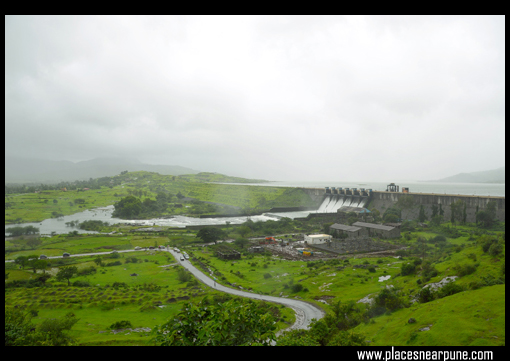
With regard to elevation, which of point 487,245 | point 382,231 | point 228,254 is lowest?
point 228,254

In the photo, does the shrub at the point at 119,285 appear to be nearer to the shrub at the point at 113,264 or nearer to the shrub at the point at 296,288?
the shrub at the point at 113,264

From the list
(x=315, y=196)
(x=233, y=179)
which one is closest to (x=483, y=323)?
(x=315, y=196)

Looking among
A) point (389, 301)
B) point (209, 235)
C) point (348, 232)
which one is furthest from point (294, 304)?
point (209, 235)

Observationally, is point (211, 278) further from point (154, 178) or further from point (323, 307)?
point (154, 178)

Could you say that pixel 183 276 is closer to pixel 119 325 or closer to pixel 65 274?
pixel 119 325

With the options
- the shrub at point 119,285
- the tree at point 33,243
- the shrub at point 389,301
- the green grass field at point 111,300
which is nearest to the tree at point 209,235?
the green grass field at point 111,300

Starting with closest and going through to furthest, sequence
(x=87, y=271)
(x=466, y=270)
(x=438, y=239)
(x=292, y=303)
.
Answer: (x=466, y=270) → (x=292, y=303) → (x=87, y=271) → (x=438, y=239)
